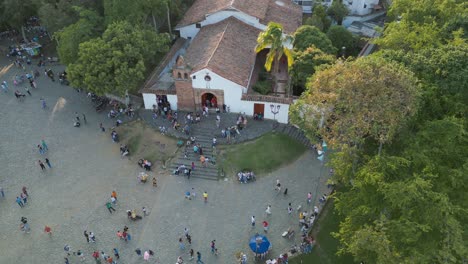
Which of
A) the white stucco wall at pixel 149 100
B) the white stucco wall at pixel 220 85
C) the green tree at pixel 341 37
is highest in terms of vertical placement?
the green tree at pixel 341 37

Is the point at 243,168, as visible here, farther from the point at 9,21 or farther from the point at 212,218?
the point at 9,21

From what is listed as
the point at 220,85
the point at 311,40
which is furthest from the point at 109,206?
the point at 311,40

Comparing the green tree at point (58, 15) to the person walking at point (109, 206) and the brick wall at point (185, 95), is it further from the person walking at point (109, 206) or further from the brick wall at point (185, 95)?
the person walking at point (109, 206)

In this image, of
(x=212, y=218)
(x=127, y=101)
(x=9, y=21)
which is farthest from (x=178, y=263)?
(x=9, y=21)

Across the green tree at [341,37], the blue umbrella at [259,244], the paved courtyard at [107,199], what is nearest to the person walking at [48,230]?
the paved courtyard at [107,199]

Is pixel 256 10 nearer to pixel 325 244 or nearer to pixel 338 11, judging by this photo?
pixel 338 11

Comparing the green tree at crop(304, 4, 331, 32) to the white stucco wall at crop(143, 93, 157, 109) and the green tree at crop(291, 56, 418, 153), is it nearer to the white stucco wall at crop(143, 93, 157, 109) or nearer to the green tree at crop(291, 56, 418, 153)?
the white stucco wall at crop(143, 93, 157, 109)
